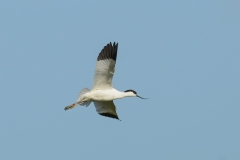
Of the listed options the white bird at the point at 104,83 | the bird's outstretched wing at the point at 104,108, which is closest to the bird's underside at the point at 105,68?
the white bird at the point at 104,83

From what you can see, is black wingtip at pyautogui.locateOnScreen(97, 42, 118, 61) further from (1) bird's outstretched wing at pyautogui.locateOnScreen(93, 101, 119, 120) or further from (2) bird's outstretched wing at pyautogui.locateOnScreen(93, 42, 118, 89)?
(1) bird's outstretched wing at pyautogui.locateOnScreen(93, 101, 119, 120)

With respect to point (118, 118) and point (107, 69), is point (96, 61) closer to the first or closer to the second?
point (107, 69)

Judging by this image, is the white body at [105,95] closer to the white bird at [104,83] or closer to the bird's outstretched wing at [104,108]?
the white bird at [104,83]

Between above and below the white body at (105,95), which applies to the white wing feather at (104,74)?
above

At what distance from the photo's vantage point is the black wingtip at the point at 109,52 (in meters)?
31.2

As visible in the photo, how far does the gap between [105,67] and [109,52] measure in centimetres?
54

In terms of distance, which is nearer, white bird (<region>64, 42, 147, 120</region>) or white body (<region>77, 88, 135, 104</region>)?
white bird (<region>64, 42, 147, 120</region>)

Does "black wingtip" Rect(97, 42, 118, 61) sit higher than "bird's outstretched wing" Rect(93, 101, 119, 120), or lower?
higher

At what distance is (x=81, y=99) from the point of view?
105 ft

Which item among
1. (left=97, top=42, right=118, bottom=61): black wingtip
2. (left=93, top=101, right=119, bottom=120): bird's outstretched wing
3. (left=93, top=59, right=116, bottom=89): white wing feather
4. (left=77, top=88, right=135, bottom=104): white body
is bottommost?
(left=93, top=101, right=119, bottom=120): bird's outstretched wing

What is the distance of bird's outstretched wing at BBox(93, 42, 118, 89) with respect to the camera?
31219 mm

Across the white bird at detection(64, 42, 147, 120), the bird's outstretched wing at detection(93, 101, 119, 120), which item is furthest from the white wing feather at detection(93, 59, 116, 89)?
the bird's outstretched wing at detection(93, 101, 119, 120)

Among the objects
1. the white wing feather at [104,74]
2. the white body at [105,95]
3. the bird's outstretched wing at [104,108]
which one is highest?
the white wing feather at [104,74]

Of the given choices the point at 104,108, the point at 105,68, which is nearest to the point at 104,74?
the point at 105,68
